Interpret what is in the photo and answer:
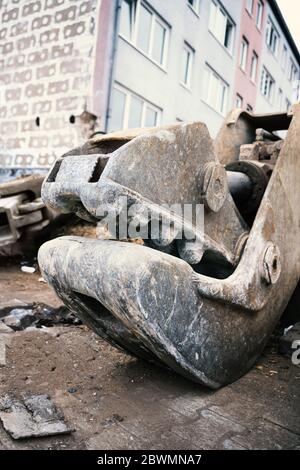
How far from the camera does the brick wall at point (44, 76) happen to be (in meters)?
7.55

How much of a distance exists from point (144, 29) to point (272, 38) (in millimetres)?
12126

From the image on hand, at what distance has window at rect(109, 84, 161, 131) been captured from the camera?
344 inches

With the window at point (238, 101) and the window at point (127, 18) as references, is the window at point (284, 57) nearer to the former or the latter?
the window at point (238, 101)

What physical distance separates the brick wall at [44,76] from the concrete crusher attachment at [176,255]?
18.8 ft

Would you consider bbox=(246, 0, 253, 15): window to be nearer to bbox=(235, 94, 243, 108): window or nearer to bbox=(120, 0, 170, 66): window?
bbox=(235, 94, 243, 108): window

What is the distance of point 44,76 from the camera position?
25.9ft

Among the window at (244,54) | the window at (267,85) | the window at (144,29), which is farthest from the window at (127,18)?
the window at (267,85)

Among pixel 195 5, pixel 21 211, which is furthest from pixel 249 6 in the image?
pixel 21 211

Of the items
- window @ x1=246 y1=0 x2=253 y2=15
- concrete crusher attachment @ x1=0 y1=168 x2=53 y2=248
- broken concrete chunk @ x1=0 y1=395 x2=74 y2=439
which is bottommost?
broken concrete chunk @ x1=0 y1=395 x2=74 y2=439

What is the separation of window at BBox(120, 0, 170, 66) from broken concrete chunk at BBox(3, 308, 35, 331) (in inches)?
291

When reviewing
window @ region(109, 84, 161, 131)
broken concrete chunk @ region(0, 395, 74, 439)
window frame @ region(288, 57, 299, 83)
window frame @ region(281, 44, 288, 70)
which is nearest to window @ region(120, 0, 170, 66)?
window @ region(109, 84, 161, 131)

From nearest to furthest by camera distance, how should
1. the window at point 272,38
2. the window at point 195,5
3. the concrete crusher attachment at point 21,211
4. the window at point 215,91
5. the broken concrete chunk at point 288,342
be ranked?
the broken concrete chunk at point 288,342
the concrete crusher attachment at point 21,211
the window at point 195,5
the window at point 215,91
the window at point 272,38

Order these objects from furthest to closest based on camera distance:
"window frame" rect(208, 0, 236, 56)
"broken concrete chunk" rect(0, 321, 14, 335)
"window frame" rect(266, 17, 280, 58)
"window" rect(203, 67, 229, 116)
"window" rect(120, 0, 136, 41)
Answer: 1. "window frame" rect(266, 17, 280, 58)
2. "window" rect(203, 67, 229, 116)
3. "window frame" rect(208, 0, 236, 56)
4. "window" rect(120, 0, 136, 41)
5. "broken concrete chunk" rect(0, 321, 14, 335)

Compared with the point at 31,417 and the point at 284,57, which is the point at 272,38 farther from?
the point at 31,417
